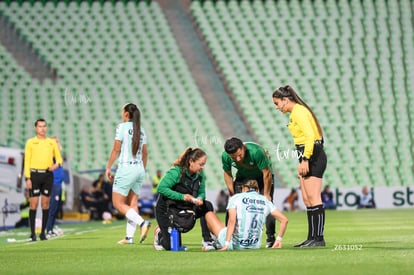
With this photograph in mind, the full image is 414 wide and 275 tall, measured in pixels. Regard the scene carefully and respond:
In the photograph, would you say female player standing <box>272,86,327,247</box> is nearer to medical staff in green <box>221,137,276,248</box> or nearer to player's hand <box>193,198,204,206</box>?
medical staff in green <box>221,137,276,248</box>

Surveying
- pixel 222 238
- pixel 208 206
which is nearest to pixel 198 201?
pixel 208 206

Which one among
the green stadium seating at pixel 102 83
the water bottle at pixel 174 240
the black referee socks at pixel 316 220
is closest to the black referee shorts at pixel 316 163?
the black referee socks at pixel 316 220

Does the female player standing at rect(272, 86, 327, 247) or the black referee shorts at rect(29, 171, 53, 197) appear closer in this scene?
the female player standing at rect(272, 86, 327, 247)

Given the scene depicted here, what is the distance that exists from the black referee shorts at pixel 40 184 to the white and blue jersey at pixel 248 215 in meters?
5.05

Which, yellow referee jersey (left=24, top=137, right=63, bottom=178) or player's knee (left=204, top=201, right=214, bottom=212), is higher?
yellow referee jersey (left=24, top=137, right=63, bottom=178)

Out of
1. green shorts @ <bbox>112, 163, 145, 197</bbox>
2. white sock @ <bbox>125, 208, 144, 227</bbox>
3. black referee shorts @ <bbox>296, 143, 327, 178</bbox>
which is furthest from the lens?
green shorts @ <bbox>112, 163, 145, 197</bbox>

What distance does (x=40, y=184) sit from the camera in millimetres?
14984

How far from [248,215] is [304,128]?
3.91 ft

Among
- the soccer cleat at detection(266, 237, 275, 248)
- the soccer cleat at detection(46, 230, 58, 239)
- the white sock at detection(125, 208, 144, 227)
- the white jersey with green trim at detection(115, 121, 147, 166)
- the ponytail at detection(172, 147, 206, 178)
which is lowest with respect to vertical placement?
the soccer cleat at detection(46, 230, 58, 239)

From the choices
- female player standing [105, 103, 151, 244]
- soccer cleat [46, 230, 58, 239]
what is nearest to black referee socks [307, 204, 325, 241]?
female player standing [105, 103, 151, 244]

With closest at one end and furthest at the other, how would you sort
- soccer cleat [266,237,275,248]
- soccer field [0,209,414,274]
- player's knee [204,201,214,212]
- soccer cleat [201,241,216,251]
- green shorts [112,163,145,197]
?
soccer field [0,209,414,274], soccer cleat [201,241,216,251], player's knee [204,201,214,212], soccer cleat [266,237,275,248], green shorts [112,163,145,197]

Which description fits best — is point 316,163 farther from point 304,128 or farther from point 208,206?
point 208,206

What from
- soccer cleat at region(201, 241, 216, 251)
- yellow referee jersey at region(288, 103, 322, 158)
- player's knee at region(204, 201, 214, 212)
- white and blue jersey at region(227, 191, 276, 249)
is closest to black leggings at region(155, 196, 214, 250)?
player's knee at region(204, 201, 214, 212)

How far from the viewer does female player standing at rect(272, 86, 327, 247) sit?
10.7m
